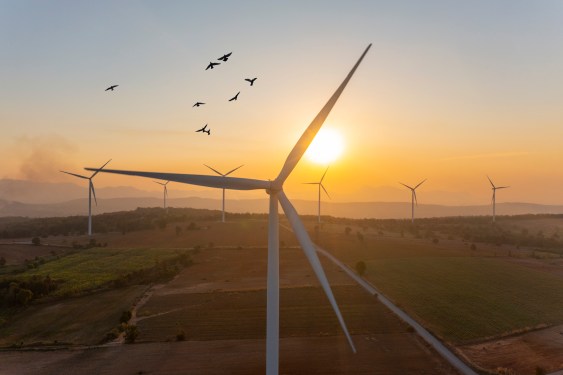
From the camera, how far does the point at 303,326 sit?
59.6 metres

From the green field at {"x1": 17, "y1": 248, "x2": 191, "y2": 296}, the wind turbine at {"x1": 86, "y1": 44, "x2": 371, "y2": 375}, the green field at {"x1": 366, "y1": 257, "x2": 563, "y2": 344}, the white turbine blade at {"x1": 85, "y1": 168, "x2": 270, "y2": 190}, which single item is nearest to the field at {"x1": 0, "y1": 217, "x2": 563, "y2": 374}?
the green field at {"x1": 366, "y1": 257, "x2": 563, "y2": 344}

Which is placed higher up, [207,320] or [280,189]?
[280,189]

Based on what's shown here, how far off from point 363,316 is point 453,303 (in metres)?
17.1

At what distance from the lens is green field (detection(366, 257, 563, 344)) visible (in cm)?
6125

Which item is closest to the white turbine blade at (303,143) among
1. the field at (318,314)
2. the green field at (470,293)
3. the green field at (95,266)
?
the field at (318,314)

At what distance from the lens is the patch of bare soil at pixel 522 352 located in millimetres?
48500

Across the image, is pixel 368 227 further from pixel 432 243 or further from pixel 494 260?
pixel 494 260

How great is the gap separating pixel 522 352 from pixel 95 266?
290 ft

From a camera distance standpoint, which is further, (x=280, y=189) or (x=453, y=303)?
(x=453, y=303)

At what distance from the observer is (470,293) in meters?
76.7

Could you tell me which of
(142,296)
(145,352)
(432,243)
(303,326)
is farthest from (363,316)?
(432,243)

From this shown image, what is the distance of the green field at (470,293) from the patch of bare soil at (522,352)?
2.31m

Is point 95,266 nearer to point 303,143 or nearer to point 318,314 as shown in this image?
point 318,314

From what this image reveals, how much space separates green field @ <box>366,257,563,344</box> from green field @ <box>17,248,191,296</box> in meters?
53.5
